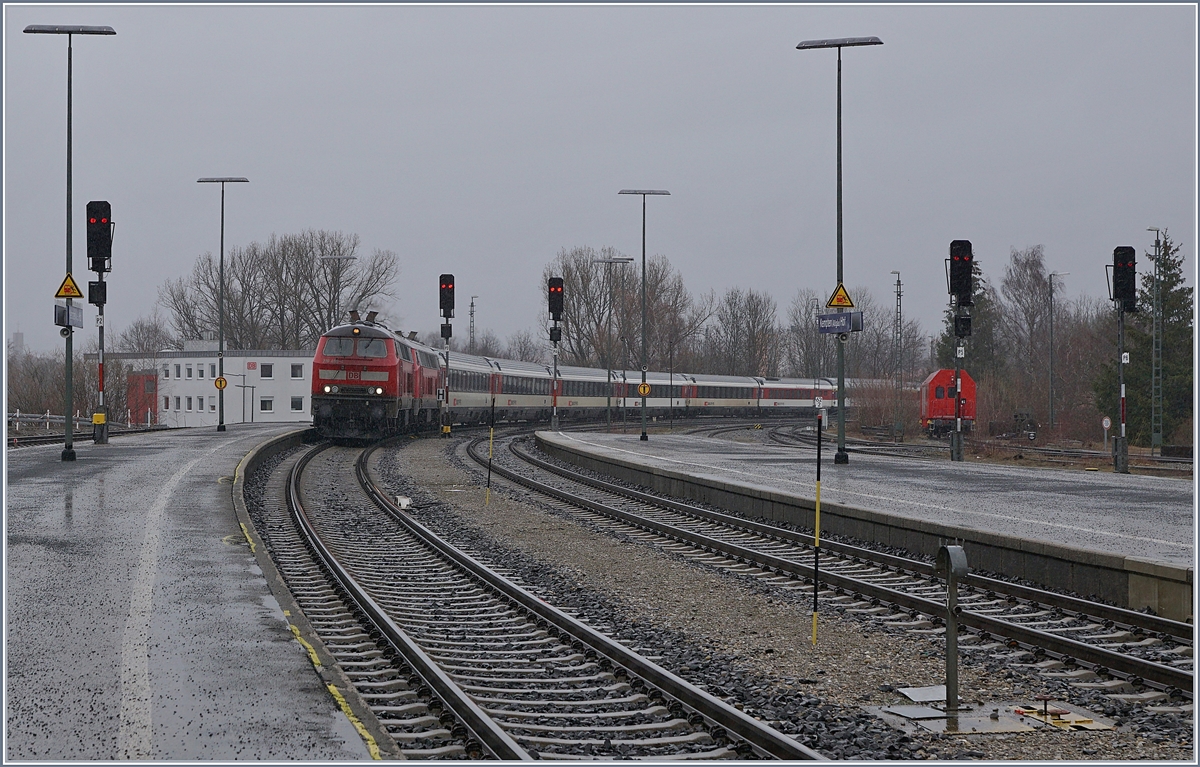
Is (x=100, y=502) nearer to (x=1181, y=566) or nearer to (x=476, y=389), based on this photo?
(x=1181, y=566)

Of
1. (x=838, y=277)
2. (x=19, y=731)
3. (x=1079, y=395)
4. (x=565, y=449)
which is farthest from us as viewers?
(x=1079, y=395)

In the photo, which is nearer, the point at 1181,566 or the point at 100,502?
the point at 1181,566

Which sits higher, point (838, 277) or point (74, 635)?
point (838, 277)

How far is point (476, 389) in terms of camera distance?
2041 inches

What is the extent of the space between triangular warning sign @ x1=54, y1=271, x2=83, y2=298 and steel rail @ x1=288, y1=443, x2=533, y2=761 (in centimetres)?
1232

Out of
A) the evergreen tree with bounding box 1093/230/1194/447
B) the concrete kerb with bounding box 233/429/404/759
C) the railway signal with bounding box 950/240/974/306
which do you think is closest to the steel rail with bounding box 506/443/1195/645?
the concrete kerb with bounding box 233/429/404/759

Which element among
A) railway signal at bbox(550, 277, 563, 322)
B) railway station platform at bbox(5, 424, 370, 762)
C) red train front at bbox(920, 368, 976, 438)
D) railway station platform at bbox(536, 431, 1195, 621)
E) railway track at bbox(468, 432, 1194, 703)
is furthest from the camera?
red train front at bbox(920, 368, 976, 438)

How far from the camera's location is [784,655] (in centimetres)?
891

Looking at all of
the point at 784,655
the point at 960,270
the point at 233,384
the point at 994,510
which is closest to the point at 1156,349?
the point at 960,270

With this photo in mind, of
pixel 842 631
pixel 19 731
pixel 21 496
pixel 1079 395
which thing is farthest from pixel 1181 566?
pixel 1079 395

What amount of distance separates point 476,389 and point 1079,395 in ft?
110

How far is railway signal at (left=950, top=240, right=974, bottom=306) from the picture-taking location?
82.4 feet

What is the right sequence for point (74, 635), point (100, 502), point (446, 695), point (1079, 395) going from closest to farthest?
point (446, 695)
point (74, 635)
point (100, 502)
point (1079, 395)

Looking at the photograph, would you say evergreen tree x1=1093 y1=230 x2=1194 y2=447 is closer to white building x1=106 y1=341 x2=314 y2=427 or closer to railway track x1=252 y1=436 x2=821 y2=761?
railway track x1=252 y1=436 x2=821 y2=761
